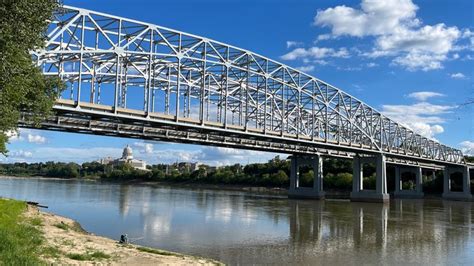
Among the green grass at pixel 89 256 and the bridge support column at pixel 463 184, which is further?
the bridge support column at pixel 463 184

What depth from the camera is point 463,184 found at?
4466 inches

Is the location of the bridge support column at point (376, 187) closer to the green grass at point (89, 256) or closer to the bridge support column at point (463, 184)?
the bridge support column at point (463, 184)

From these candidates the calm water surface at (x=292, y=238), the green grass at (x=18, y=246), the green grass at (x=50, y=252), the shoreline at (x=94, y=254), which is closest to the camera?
the green grass at (x=18, y=246)

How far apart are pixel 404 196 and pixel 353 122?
28.1 metres

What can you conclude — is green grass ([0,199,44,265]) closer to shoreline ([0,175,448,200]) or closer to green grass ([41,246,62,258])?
green grass ([41,246,62,258])

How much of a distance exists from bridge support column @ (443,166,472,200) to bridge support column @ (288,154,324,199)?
3812 centimetres

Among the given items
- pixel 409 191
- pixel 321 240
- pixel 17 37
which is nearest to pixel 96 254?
pixel 17 37

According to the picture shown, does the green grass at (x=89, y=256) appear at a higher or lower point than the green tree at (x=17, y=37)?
lower

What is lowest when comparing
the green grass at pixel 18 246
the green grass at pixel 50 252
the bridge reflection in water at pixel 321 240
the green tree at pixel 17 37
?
the bridge reflection in water at pixel 321 240

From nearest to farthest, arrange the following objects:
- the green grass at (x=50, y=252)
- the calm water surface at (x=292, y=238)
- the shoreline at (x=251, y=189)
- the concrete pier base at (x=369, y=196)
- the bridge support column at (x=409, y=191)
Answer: the green grass at (x=50, y=252) → the calm water surface at (x=292, y=238) → the concrete pier base at (x=369, y=196) → the shoreline at (x=251, y=189) → the bridge support column at (x=409, y=191)

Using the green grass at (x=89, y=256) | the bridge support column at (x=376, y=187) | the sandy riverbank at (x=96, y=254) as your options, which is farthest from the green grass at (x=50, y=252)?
the bridge support column at (x=376, y=187)

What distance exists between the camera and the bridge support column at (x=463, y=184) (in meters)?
107

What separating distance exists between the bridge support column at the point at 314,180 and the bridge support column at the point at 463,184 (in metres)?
38.1

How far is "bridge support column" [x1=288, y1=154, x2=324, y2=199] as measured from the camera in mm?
87581
